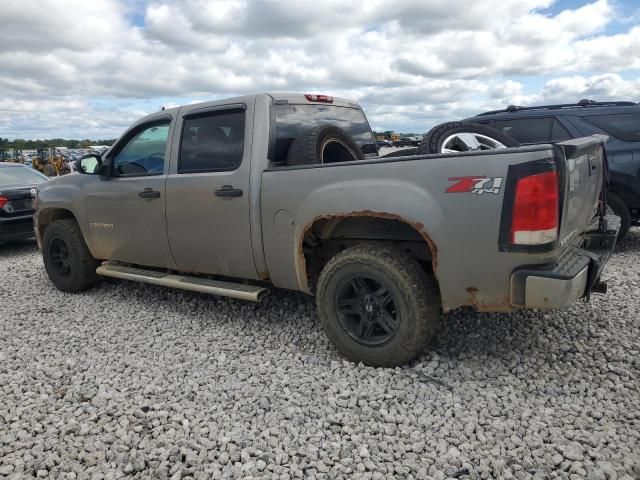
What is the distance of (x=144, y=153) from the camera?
475cm

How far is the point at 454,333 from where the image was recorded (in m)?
3.88

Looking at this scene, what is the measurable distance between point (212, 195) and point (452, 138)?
194 centimetres

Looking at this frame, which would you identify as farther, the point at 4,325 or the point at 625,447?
the point at 4,325

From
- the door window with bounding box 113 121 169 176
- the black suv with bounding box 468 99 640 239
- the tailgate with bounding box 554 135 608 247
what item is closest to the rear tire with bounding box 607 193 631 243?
the black suv with bounding box 468 99 640 239

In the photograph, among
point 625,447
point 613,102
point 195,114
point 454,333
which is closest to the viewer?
point 625,447

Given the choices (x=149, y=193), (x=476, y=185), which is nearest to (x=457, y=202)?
(x=476, y=185)

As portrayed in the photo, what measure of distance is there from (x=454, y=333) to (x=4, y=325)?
4040 mm

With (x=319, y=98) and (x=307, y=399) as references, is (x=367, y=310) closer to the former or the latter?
(x=307, y=399)

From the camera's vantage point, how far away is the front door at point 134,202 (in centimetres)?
449

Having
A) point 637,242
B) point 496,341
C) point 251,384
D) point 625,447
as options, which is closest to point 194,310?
point 251,384

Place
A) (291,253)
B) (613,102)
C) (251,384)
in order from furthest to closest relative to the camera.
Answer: (613,102), (291,253), (251,384)

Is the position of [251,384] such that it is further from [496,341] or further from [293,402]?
[496,341]

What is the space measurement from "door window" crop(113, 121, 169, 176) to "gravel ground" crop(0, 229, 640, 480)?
140 centimetres

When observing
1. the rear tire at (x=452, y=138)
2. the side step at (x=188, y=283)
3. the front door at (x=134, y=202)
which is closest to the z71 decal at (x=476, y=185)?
the rear tire at (x=452, y=138)
